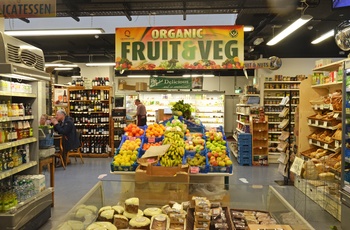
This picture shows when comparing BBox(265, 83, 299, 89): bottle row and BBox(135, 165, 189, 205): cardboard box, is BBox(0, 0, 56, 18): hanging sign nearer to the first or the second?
BBox(135, 165, 189, 205): cardboard box

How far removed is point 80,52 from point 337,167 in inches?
493

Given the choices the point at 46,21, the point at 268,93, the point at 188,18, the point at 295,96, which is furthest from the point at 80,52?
the point at 295,96

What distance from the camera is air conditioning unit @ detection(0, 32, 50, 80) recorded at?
13.1ft

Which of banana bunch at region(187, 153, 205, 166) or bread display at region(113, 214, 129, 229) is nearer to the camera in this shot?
bread display at region(113, 214, 129, 229)

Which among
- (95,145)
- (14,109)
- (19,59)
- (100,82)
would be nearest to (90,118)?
(95,145)

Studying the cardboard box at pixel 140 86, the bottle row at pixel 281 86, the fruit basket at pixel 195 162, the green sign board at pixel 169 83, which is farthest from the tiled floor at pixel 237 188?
the cardboard box at pixel 140 86

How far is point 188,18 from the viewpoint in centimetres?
988

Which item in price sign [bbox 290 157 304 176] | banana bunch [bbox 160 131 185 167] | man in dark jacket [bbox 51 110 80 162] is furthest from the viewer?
man in dark jacket [bbox 51 110 80 162]

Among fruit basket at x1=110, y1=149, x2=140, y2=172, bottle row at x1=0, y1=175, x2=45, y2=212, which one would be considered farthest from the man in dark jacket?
fruit basket at x1=110, y1=149, x2=140, y2=172

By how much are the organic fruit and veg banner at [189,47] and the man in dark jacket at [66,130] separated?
4199 millimetres

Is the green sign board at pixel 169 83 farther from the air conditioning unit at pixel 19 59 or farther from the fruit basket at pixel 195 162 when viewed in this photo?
the fruit basket at pixel 195 162

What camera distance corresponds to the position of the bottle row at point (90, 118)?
11844 millimetres

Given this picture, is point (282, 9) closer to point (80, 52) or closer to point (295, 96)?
point (295, 96)

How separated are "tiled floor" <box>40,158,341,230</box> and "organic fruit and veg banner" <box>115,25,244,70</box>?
7.57 ft
